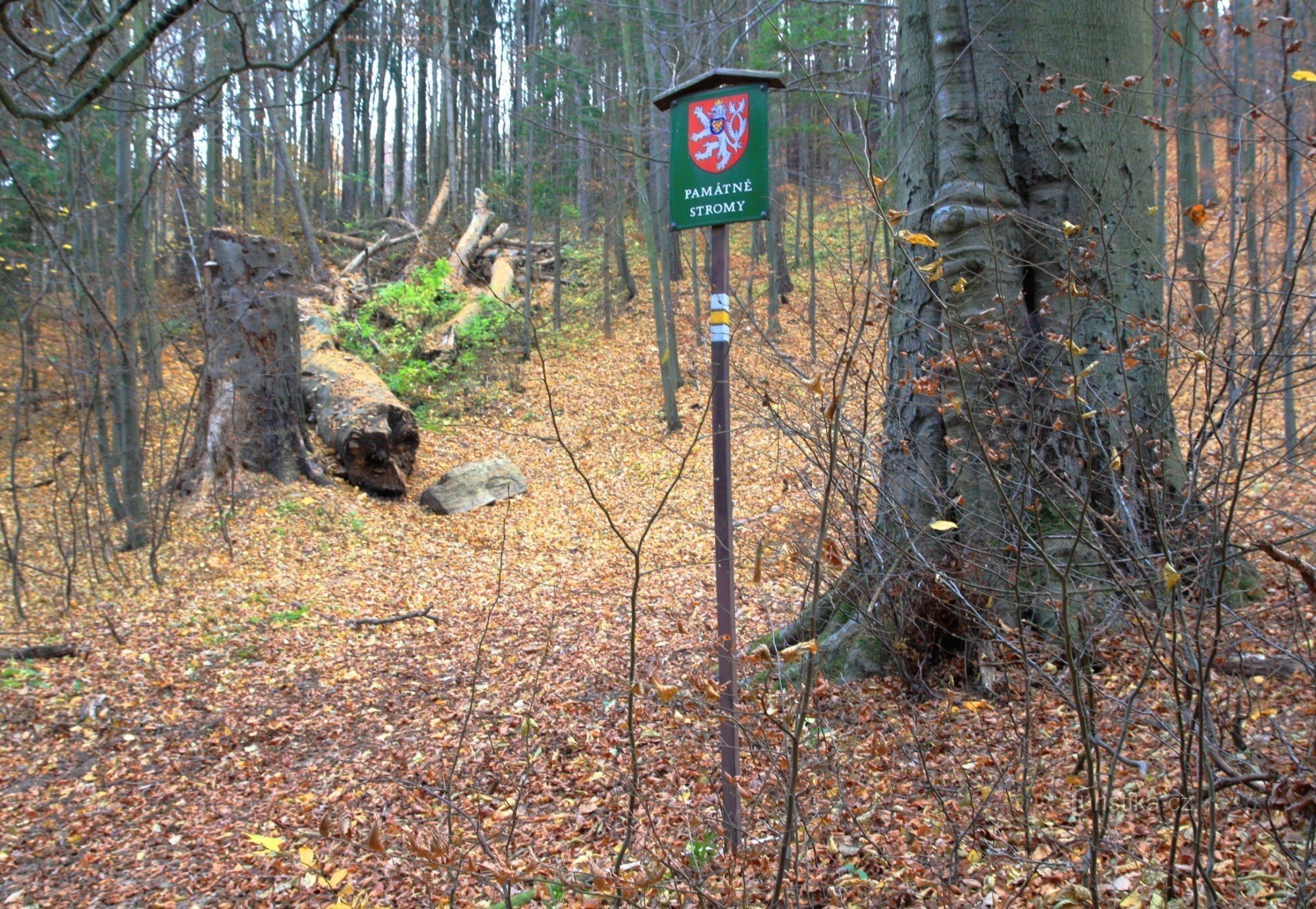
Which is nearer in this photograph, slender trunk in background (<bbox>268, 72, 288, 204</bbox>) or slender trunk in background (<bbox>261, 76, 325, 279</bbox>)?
slender trunk in background (<bbox>261, 76, 325, 279</bbox>)

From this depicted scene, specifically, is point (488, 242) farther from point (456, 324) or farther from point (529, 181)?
point (456, 324)

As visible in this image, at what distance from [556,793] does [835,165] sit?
20580mm

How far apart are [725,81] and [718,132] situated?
0.65 ft

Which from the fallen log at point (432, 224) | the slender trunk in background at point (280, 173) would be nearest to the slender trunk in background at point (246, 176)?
the slender trunk in background at point (280, 173)

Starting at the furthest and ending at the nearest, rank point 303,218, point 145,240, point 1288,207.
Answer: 1. point 303,218
2. point 145,240
3. point 1288,207

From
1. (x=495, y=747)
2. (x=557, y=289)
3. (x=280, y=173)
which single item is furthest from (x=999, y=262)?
(x=280, y=173)

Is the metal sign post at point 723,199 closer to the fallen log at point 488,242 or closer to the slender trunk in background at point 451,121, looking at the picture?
the fallen log at point 488,242

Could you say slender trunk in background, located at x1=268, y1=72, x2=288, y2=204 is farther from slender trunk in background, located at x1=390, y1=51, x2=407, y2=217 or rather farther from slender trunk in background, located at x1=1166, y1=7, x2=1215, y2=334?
slender trunk in background, located at x1=1166, y1=7, x2=1215, y2=334

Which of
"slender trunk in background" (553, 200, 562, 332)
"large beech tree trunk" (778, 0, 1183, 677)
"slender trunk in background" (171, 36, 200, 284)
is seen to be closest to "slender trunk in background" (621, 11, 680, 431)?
"slender trunk in background" (553, 200, 562, 332)

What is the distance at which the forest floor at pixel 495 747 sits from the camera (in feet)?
9.41

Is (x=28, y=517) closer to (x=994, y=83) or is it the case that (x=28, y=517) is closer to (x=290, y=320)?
(x=290, y=320)

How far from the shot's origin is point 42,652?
6734mm

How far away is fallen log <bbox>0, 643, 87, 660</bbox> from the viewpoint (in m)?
6.64

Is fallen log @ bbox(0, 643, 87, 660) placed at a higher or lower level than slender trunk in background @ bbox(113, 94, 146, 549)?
lower
